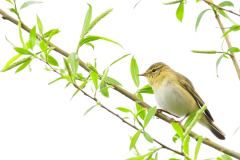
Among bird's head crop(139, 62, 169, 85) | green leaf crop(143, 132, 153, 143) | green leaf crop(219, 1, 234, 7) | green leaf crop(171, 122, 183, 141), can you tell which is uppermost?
green leaf crop(219, 1, 234, 7)

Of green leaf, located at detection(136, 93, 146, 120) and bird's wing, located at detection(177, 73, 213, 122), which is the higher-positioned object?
green leaf, located at detection(136, 93, 146, 120)

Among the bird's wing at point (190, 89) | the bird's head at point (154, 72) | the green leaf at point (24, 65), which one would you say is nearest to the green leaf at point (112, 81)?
the green leaf at point (24, 65)

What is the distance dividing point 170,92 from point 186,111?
35cm

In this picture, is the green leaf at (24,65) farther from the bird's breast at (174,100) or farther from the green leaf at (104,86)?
the bird's breast at (174,100)

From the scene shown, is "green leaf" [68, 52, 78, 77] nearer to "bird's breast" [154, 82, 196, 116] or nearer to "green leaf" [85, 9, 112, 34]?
"green leaf" [85, 9, 112, 34]

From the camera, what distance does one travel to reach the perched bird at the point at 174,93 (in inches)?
224

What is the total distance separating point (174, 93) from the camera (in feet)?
19.7

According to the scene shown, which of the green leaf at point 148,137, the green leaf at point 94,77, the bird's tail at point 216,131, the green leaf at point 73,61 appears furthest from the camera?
the bird's tail at point 216,131

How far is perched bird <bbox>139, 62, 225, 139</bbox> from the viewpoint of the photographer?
5684 mm

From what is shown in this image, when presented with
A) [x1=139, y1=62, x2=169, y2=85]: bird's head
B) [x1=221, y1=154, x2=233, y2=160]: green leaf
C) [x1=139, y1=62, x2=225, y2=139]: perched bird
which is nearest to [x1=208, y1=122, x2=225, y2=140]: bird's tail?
[x1=139, y1=62, x2=225, y2=139]: perched bird

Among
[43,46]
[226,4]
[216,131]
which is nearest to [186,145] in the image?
[226,4]

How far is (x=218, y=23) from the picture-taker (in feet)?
8.82

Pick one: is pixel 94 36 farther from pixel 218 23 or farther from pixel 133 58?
pixel 218 23

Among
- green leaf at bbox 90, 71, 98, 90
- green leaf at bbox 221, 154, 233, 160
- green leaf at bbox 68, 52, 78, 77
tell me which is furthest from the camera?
green leaf at bbox 90, 71, 98, 90
